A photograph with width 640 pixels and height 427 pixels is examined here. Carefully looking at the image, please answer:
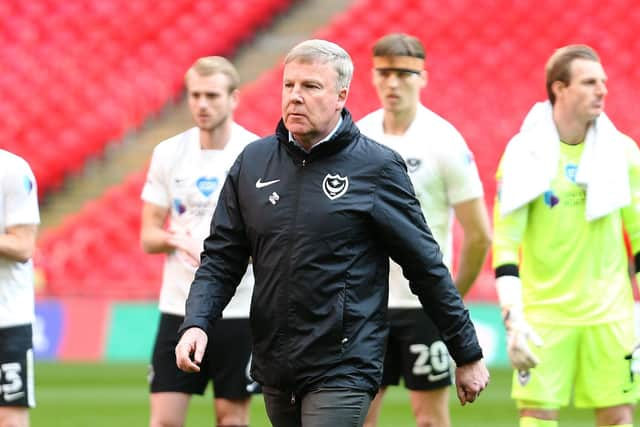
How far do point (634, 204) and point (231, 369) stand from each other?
219 centimetres

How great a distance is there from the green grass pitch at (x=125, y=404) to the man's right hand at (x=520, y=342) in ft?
12.4

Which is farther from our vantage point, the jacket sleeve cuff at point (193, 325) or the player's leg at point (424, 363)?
the player's leg at point (424, 363)

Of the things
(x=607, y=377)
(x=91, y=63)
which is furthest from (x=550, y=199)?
(x=91, y=63)

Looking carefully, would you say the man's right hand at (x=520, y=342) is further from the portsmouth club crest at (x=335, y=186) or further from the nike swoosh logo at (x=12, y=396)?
the nike swoosh logo at (x=12, y=396)

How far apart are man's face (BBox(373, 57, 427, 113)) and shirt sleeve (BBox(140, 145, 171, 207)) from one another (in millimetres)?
1191

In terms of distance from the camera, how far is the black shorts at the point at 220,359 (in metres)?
6.61

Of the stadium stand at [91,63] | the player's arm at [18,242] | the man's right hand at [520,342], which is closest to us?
the man's right hand at [520,342]

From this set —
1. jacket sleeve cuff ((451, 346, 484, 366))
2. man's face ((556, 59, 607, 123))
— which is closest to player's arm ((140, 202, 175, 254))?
man's face ((556, 59, 607, 123))

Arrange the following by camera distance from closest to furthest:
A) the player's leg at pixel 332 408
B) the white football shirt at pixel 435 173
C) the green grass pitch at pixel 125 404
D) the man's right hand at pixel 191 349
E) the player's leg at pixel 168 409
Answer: the man's right hand at pixel 191 349 → the player's leg at pixel 332 408 → the player's leg at pixel 168 409 → the white football shirt at pixel 435 173 → the green grass pitch at pixel 125 404

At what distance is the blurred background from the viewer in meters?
16.4

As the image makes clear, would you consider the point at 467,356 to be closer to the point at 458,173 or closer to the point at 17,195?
the point at 458,173

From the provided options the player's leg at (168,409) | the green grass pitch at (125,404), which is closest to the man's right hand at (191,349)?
the player's leg at (168,409)

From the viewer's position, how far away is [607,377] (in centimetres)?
598

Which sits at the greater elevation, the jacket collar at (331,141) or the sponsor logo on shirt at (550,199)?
the jacket collar at (331,141)
